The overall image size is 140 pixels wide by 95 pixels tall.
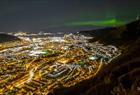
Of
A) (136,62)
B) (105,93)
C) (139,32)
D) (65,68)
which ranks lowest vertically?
(105,93)

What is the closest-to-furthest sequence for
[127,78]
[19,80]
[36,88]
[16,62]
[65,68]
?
[127,78] < [36,88] < [19,80] < [65,68] < [16,62]

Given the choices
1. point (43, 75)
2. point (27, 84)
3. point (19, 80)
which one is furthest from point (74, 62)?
point (27, 84)

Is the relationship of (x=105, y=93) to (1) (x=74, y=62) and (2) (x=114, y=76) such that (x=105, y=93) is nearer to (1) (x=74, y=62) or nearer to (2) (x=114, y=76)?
(2) (x=114, y=76)

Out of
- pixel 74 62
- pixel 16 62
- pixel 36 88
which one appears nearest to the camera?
pixel 36 88

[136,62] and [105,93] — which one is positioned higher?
[136,62]

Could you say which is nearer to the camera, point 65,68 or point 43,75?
point 43,75

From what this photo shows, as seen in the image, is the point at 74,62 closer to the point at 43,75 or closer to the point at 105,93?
the point at 43,75

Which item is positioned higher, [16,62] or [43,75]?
[16,62]

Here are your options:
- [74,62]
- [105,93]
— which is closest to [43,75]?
[74,62]

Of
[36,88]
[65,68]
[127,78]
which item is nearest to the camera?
[127,78]
